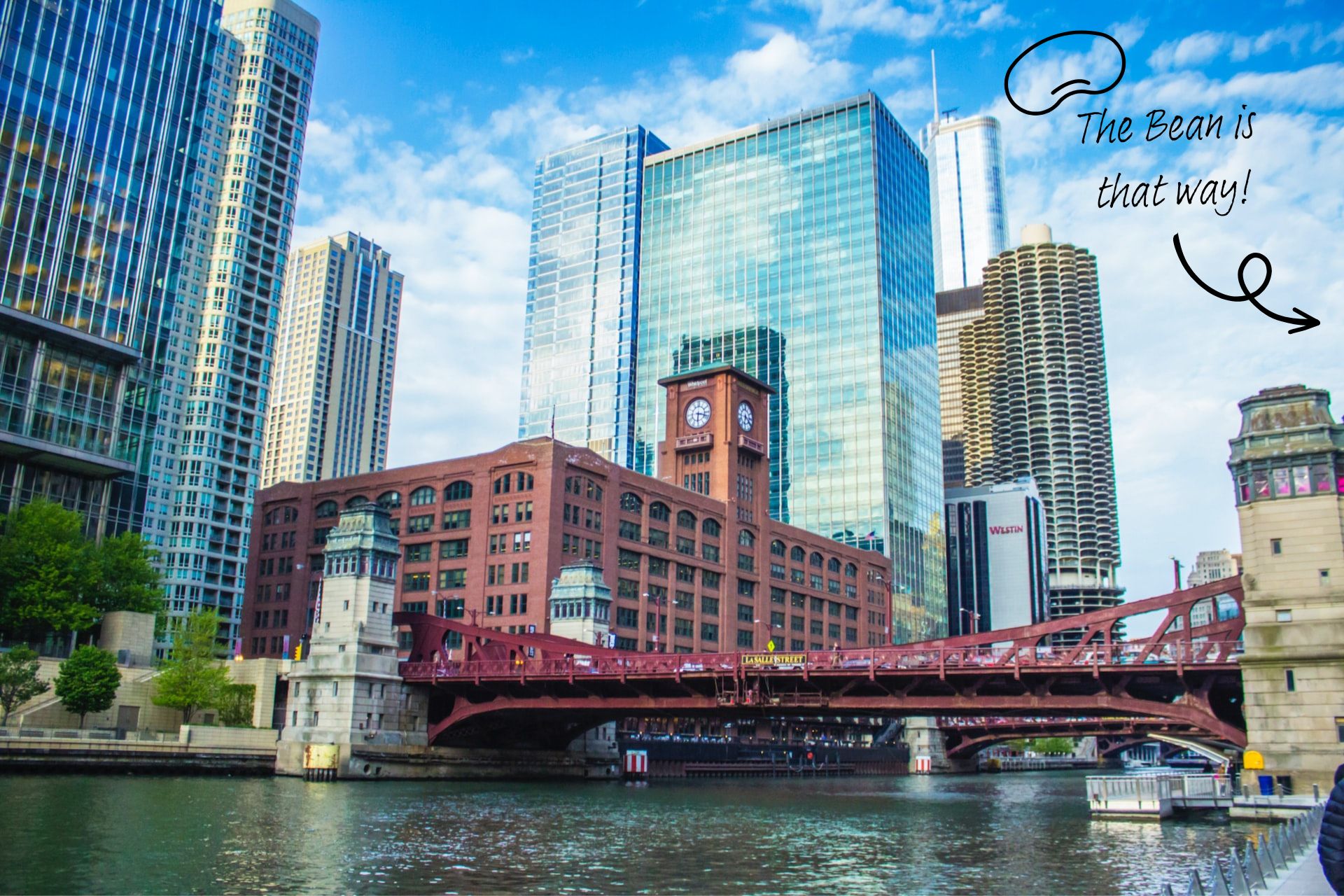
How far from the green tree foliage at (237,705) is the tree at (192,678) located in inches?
39.3

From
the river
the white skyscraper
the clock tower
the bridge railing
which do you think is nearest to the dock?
the river

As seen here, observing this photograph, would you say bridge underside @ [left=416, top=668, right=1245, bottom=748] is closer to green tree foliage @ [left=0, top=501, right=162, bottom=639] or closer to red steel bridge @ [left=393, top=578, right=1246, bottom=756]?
red steel bridge @ [left=393, top=578, right=1246, bottom=756]

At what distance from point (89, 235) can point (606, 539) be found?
2309 inches

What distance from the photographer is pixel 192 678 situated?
84938mm

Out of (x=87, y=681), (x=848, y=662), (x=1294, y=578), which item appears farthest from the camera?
(x=87, y=681)

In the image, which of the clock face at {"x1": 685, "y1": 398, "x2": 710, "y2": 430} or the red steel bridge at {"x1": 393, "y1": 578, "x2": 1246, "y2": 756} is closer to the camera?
the red steel bridge at {"x1": 393, "y1": 578, "x2": 1246, "y2": 756}

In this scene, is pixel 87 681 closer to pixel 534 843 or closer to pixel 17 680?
pixel 17 680

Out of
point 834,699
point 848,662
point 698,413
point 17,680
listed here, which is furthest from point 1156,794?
point 698,413

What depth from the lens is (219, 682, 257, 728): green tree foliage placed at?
289 ft

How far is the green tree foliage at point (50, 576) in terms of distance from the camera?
287ft

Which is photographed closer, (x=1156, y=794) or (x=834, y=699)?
(x=1156, y=794)

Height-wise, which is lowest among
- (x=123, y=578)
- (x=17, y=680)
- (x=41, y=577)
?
(x=17, y=680)

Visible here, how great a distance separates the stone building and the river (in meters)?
6.15

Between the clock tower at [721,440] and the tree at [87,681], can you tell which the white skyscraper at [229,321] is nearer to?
the clock tower at [721,440]
